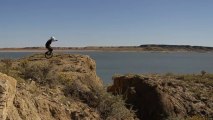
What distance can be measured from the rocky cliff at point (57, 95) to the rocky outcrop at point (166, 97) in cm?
303

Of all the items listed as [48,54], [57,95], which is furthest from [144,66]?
[57,95]

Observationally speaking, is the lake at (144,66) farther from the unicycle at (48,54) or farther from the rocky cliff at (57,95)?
the rocky cliff at (57,95)

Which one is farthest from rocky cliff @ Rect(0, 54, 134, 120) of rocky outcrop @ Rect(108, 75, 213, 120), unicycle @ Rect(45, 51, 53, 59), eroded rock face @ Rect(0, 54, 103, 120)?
rocky outcrop @ Rect(108, 75, 213, 120)

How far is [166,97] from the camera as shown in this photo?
1905cm

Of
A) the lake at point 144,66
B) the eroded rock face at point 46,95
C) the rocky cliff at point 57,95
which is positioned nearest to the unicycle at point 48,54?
the eroded rock face at point 46,95

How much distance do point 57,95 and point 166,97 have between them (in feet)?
22.4

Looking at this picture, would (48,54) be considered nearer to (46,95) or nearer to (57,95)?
(57,95)

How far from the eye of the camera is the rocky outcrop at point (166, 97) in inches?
730

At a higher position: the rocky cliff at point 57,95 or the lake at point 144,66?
the rocky cliff at point 57,95

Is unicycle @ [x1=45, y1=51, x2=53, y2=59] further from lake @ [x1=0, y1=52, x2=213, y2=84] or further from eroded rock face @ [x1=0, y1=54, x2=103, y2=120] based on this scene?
lake @ [x1=0, y1=52, x2=213, y2=84]

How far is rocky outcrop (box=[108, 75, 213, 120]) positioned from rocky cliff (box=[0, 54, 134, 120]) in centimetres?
Result: 303

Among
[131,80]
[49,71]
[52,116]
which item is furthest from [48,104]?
Result: [131,80]

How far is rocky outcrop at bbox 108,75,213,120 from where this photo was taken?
1853 centimetres

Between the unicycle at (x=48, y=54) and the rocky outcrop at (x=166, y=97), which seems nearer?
the rocky outcrop at (x=166, y=97)
